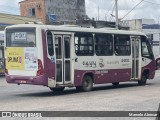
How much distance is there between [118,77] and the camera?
2245cm

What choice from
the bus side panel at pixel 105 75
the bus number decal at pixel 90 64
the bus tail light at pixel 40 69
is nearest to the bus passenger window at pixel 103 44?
the bus number decal at pixel 90 64

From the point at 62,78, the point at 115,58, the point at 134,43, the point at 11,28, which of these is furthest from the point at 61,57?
the point at 134,43

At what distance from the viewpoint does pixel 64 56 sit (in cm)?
1908

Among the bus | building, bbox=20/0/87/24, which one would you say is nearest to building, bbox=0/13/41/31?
building, bbox=20/0/87/24

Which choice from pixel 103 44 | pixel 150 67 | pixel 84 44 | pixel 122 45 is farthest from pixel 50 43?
pixel 150 67

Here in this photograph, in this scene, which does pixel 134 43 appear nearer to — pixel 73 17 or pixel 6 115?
pixel 6 115

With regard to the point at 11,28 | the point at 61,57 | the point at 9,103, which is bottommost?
the point at 9,103

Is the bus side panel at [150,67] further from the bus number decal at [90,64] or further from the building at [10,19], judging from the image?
the building at [10,19]

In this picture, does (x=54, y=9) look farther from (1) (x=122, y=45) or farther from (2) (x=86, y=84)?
(2) (x=86, y=84)

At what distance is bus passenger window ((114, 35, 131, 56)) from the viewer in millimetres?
22250

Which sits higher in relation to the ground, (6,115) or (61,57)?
(61,57)

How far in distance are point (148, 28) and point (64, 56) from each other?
52.1m

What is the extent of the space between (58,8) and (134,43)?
47.9m

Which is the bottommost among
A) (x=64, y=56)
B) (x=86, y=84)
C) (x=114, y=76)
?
(x=86, y=84)
